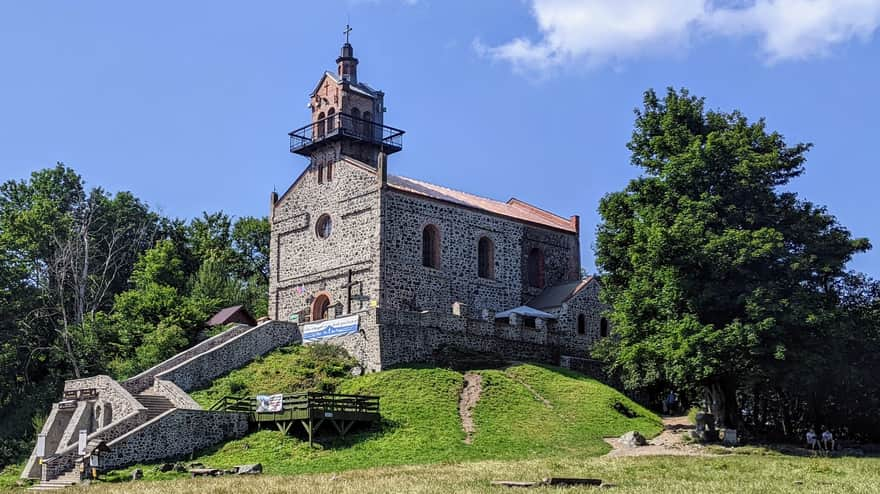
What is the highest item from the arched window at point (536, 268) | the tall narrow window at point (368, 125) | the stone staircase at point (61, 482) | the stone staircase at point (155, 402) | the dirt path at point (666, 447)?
the tall narrow window at point (368, 125)

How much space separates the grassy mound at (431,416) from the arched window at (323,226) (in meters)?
6.82

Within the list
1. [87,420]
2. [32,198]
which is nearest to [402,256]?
[87,420]

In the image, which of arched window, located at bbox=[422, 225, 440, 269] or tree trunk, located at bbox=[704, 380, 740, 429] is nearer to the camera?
tree trunk, located at bbox=[704, 380, 740, 429]

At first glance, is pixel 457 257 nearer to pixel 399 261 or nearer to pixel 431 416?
pixel 399 261

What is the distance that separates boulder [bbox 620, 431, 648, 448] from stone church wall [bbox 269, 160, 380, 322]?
13.9 metres

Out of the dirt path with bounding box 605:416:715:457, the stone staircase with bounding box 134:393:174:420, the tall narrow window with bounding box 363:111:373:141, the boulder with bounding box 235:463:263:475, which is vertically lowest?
the boulder with bounding box 235:463:263:475

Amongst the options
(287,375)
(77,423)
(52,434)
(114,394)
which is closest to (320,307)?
(287,375)

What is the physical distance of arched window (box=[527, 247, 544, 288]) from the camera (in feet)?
166

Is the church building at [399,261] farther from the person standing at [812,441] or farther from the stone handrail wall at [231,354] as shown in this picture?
the person standing at [812,441]

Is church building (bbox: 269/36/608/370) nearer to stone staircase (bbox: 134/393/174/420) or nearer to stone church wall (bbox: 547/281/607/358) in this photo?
stone church wall (bbox: 547/281/607/358)

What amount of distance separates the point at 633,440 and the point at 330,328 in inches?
564

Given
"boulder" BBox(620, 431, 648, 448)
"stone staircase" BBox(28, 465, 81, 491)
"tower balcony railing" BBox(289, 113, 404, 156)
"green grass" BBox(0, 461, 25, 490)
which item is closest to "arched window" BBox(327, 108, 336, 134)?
"tower balcony railing" BBox(289, 113, 404, 156)

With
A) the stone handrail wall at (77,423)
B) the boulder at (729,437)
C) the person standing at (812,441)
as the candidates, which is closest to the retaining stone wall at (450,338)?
the stone handrail wall at (77,423)

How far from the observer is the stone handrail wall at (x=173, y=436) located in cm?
3227
